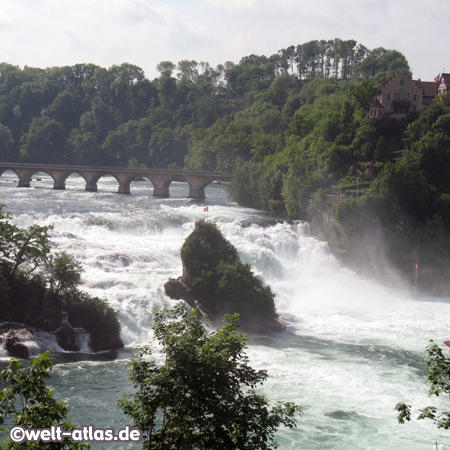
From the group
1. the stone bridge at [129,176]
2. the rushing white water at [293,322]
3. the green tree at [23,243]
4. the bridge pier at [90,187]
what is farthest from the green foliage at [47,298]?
the bridge pier at [90,187]

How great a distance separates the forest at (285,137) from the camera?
6006cm

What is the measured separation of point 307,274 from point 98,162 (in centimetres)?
11034

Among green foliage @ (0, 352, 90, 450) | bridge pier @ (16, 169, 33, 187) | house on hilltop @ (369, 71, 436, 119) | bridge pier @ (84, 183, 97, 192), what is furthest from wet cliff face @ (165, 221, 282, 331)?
bridge pier @ (16, 169, 33, 187)

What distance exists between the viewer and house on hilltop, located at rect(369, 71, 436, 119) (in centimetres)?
8181

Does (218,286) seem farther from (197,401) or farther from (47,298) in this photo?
(197,401)

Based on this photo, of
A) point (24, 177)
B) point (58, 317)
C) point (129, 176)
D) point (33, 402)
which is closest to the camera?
point (33, 402)

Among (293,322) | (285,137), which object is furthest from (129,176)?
(293,322)

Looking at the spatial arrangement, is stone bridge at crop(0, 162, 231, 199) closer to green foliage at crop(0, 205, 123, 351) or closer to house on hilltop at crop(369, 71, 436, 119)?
house on hilltop at crop(369, 71, 436, 119)

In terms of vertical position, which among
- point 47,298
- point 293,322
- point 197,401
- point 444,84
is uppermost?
point 444,84

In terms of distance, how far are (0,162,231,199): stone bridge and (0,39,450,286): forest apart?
24.5ft

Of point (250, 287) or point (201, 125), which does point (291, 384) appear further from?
point (201, 125)

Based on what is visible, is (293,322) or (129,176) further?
(129,176)

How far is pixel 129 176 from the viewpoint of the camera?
96812 millimetres

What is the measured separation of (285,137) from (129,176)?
26521 millimetres
